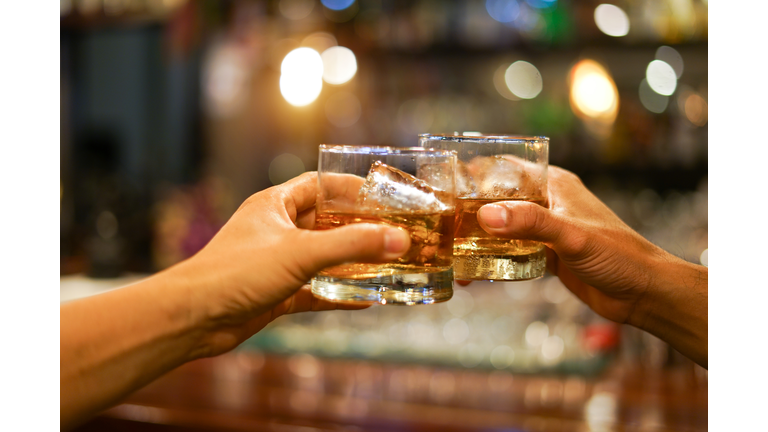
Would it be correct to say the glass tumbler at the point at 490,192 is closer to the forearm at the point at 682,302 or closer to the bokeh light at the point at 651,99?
the forearm at the point at 682,302

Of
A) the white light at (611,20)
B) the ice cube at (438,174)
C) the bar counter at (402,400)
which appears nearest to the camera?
the ice cube at (438,174)

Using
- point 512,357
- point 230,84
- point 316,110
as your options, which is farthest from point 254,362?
point 230,84

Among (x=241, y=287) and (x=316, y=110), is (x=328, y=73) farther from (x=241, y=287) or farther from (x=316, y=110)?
(x=241, y=287)

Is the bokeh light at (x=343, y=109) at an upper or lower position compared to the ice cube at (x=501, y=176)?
upper

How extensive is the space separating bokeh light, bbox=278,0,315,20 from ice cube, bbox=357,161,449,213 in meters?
3.50

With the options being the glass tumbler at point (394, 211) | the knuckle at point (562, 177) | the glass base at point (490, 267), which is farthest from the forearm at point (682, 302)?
the glass tumbler at point (394, 211)

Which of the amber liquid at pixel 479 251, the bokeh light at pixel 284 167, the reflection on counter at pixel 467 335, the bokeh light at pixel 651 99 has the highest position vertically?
the bokeh light at pixel 651 99

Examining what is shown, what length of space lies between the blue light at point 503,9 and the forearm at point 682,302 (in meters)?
2.72

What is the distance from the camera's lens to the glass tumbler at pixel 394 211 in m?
0.97

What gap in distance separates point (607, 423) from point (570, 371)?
1.69ft

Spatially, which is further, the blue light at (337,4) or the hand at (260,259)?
the blue light at (337,4)

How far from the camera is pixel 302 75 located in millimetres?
3906

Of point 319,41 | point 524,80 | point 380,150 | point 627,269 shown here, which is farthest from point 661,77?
point 380,150

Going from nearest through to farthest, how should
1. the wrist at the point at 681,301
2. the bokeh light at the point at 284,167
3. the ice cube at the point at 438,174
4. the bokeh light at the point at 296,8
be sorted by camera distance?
the ice cube at the point at 438,174
the wrist at the point at 681,301
the bokeh light at the point at 296,8
the bokeh light at the point at 284,167
